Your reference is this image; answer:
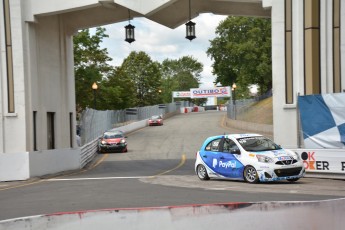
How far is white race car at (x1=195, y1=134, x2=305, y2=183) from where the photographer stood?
1611 cm

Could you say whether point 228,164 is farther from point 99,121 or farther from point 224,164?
point 99,121

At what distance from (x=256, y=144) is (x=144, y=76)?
9901cm

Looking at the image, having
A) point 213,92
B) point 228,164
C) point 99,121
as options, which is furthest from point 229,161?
point 213,92

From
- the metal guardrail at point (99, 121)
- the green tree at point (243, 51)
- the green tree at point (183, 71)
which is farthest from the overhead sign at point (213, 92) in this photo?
the green tree at point (183, 71)

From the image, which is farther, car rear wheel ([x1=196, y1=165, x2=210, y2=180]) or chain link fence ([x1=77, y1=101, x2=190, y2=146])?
chain link fence ([x1=77, y1=101, x2=190, y2=146])

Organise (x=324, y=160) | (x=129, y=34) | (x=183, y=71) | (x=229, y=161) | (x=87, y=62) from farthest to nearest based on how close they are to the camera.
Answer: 1. (x=183, y=71)
2. (x=87, y=62)
3. (x=129, y=34)
4. (x=324, y=160)
5. (x=229, y=161)

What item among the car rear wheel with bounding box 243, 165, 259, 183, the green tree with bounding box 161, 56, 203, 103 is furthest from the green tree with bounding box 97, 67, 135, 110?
the green tree with bounding box 161, 56, 203, 103

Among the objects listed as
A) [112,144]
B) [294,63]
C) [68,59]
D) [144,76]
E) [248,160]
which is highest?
[144,76]

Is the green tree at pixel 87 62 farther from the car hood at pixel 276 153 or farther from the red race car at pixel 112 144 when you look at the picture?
the car hood at pixel 276 153

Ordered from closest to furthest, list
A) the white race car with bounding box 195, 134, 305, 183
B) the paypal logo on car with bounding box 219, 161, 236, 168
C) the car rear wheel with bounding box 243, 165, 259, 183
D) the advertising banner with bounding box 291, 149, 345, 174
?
1. the white race car with bounding box 195, 134, 305, 183
2. the car rear wheel with bounding box 243, 165, 259, 183
3. the paypal logo on car with bounding box 219, 161, 236, 168
4. the advertising banner with bounding box 291, 149, 345, 174

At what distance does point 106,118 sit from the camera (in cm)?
5362

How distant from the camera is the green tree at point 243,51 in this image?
73375mm

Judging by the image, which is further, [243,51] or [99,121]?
[243,51]

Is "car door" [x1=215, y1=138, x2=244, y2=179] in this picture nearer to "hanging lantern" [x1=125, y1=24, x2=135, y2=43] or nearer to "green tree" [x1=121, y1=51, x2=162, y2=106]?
"hanging lantern" [x1=125, y1=24, x2=135, y2=43]
